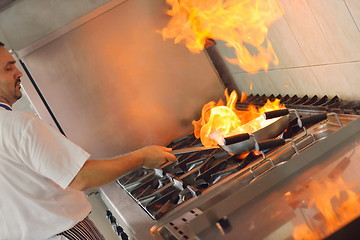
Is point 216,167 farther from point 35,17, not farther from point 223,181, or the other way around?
point 35,17

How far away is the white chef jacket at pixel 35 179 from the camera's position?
136 centimetres

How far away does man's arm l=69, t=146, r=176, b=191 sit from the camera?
140 centimetres

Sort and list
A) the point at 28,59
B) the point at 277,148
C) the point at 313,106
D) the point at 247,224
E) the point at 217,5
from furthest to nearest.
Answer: the point at 28,59
the point at 217,5
the point at 313,106
the point at 277,148
the point at 247,224

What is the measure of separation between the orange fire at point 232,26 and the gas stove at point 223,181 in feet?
0.97

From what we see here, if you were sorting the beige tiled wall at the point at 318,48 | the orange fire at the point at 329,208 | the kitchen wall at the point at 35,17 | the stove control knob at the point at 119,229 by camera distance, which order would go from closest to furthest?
the orange fire at the point at 329,208 → the beige tiled wall at the point at 318,48 → the stove control knob at the point at 119,229 → the kitchen wall at the point at 35,17

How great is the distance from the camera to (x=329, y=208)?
95 centimetres

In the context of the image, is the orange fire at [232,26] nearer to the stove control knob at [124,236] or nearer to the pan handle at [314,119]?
the pan handle at [314,119]


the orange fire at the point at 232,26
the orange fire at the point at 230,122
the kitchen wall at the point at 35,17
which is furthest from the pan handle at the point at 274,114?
the kitchen wall at the point at 35,17

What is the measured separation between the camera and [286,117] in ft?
4.93

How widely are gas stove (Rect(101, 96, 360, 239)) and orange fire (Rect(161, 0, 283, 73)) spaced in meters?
0.29

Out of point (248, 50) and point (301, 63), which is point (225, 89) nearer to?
point (248, 50)

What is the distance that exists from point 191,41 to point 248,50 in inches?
15.1

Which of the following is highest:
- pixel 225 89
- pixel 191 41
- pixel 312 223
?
pixel 191 41

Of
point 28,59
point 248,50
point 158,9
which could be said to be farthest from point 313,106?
point 28,59
